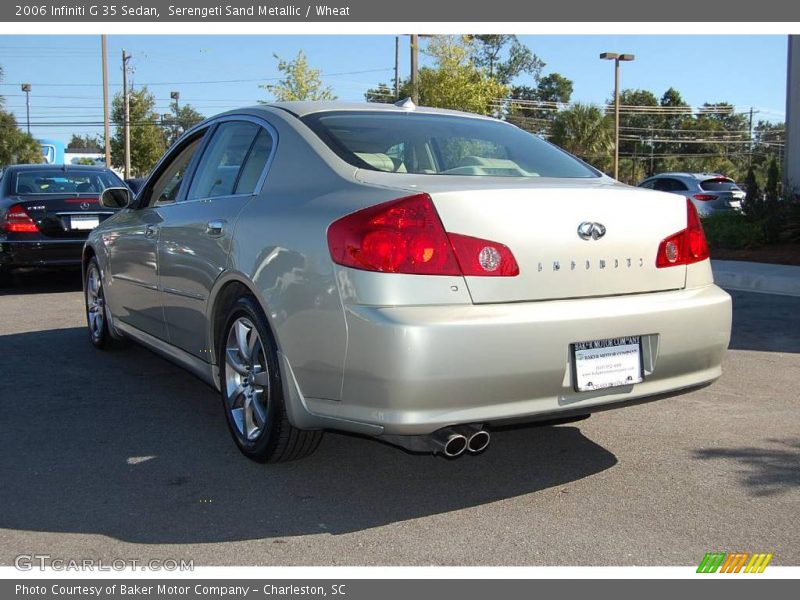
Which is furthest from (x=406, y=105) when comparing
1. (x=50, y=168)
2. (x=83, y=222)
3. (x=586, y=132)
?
(x=586, y=132)

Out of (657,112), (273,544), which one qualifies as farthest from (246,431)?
(657,112)

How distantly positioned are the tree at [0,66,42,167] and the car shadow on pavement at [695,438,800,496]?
158 ft

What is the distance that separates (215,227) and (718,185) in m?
18.9

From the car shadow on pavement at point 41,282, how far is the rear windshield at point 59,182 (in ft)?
3.37

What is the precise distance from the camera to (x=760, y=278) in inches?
428

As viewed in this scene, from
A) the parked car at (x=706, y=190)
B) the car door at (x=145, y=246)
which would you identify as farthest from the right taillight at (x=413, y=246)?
the parked car at (x=706, y=190)

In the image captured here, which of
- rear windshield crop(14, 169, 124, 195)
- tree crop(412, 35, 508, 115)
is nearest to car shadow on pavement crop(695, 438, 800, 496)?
rear windshield crop(14, 169, 124, 195)

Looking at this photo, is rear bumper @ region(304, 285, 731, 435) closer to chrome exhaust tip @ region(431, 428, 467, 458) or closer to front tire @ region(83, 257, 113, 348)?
chrome exhaust tip @ region(431, 428, 467, 458)

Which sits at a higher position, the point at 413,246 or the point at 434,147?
the point at 434,147

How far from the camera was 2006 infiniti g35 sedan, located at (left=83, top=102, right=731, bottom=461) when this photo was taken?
3.24 metres

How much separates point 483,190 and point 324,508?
146 cm

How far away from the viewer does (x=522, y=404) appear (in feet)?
11.0

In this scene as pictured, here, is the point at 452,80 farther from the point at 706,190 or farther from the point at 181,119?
the point at 181,119
